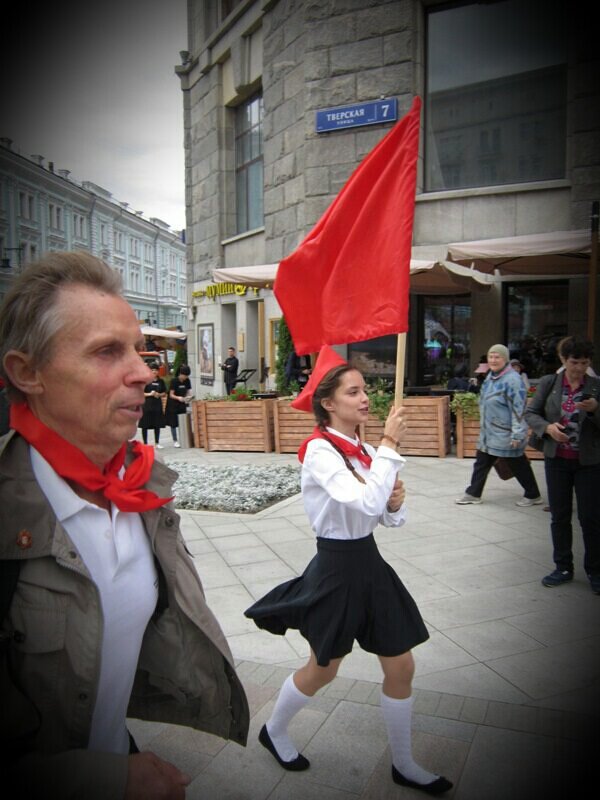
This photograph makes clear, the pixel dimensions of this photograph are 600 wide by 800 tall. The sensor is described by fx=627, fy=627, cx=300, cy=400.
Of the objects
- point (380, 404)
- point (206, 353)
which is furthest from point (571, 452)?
point (206, 353)

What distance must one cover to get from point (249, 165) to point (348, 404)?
62.0 feet

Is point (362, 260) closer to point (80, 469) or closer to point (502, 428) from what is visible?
point (80, 469)

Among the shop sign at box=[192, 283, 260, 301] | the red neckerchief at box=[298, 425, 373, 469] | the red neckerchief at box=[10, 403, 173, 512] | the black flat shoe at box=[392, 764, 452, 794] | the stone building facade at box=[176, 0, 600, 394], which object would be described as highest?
the stone building facade at box=[176, 0, 600, 394]

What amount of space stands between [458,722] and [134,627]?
226cm

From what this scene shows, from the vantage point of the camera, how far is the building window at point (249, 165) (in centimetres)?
1953

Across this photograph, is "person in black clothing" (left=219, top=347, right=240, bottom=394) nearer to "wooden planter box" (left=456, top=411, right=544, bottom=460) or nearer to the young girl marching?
"wooden planter box" (left=456, top=411, right=544, bottom=460)

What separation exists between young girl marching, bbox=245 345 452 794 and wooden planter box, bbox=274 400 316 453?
8.66 m

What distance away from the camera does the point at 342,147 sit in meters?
14.1

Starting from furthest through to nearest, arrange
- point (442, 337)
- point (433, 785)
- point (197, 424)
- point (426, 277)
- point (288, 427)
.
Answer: point (442, 337)
point (426, 277)
point (197, 424)
point (288, 427)
point (433, 785)

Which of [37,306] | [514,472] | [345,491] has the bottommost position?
[514,472]

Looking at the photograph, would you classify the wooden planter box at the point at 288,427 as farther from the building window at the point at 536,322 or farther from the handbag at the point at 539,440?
the handbag at the point at 539,440

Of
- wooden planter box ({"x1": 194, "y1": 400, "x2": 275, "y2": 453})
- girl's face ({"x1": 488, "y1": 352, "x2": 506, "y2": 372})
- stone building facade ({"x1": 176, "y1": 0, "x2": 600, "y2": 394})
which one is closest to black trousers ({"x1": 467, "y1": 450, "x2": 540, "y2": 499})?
girl's face ({"x1": 488, "y1": 352, "x2": 506, "y2": 372})

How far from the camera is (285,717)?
9.37ft

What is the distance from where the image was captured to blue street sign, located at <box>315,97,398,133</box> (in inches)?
527
